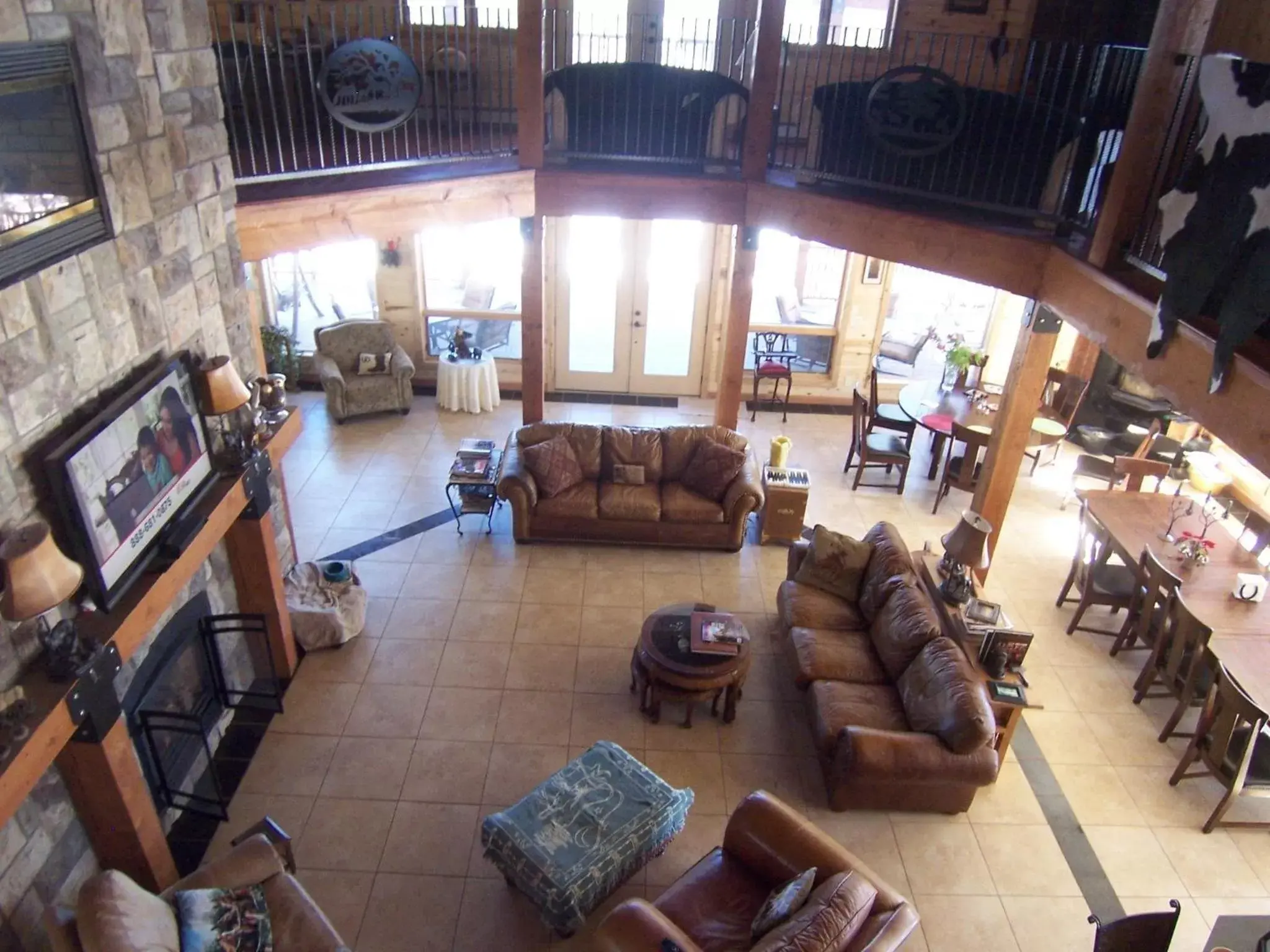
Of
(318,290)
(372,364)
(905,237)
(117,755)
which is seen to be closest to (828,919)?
(117,755)

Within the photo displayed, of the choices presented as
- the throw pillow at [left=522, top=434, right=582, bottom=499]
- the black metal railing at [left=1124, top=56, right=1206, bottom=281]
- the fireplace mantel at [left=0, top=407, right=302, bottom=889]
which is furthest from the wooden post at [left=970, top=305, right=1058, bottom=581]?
the fireplace mantel at [left=0, top=407, right=302, bottom=889]

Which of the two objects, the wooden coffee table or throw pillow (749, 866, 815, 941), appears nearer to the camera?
throw pillow (749, 866, 815, 941)

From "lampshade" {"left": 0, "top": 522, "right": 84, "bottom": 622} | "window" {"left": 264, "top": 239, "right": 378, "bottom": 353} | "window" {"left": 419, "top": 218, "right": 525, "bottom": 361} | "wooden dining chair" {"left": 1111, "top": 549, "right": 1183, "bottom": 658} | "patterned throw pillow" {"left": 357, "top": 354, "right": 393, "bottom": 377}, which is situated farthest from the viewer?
"window" {"left": 264, "top": 239, "right": 378, "bottom": 353}

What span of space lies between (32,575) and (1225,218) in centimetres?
495

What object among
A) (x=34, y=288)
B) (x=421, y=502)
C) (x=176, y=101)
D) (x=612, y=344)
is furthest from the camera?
(x=612, y=344)

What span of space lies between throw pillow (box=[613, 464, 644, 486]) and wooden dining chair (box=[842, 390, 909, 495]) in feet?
7.89

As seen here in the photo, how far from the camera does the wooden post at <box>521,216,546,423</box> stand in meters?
7.59

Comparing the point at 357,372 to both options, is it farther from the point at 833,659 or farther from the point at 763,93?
the point at 833,659

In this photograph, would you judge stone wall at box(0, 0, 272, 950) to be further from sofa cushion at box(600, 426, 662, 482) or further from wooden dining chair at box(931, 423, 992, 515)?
wooden dining chair at box(931, 423, 992, 515)

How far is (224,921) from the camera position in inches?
145

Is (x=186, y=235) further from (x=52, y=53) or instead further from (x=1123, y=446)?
(x=1123, y=446)

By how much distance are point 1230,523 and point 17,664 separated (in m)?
9.50

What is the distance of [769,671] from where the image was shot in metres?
6.18

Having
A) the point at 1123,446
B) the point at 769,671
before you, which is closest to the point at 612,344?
the point at 769,671
